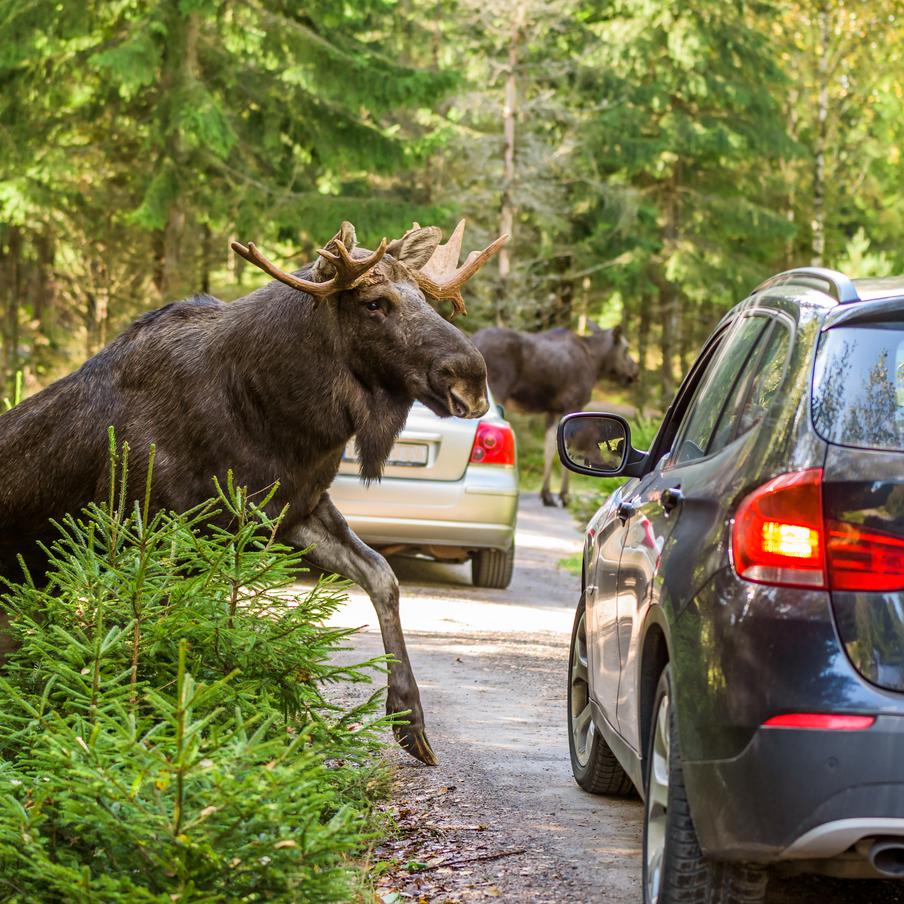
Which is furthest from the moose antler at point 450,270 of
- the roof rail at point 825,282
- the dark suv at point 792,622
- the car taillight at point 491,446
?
the car taillight at point 491,446

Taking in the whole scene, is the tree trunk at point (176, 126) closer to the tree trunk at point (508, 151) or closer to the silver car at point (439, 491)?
the tree trunk at point (508, 151)

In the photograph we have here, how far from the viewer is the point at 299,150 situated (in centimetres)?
2566

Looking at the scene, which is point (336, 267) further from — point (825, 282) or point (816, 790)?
point (816, 790)

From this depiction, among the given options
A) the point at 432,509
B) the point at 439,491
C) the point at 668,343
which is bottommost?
the point at 668,343

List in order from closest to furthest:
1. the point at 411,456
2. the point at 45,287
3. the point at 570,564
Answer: the point at 411,456, the point at 570,564, the point at 45,287

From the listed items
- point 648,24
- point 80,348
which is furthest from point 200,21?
point 648,24

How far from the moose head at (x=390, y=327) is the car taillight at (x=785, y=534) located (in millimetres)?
3080

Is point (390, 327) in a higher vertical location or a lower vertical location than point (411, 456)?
higher

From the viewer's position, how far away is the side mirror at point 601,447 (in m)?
5.70

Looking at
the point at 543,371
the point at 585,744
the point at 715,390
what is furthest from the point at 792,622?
the point at 543,371

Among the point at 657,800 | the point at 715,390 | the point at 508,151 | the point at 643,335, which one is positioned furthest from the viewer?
the point at 643,335

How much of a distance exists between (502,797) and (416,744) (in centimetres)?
63

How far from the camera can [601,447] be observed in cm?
604

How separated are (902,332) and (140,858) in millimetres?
2224
